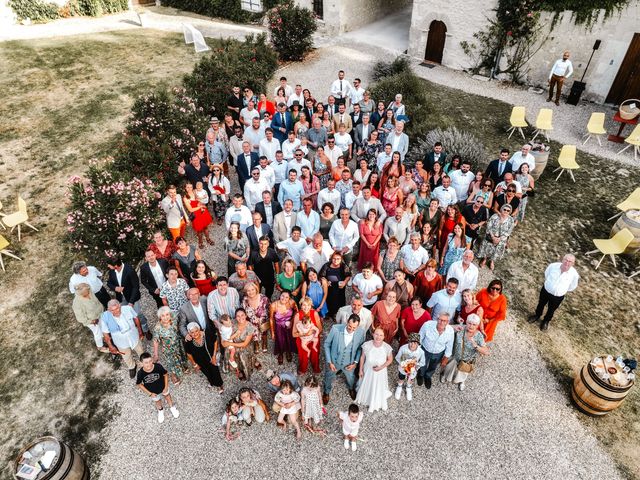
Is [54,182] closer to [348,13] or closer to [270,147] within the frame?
[270,147]

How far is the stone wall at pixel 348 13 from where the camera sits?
19984mm

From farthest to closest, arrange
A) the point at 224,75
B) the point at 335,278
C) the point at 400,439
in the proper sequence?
the point at 224,75 → the point at 335,278 → the point at 400,439

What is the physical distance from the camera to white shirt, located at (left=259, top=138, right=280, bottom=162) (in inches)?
384

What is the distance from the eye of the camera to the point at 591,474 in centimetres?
577

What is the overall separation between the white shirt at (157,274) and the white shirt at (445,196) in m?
5.56

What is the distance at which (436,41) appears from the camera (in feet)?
57.6

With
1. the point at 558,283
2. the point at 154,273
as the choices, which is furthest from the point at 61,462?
the point at 558,283

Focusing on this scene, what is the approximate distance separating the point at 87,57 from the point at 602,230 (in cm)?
2033

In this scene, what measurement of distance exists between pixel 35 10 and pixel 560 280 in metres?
26.5

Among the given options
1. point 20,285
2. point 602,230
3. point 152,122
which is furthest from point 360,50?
Result: point 20,285

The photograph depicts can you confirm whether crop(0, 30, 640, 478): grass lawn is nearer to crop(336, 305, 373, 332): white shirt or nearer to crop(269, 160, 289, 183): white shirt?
crop(336, 305, 373, 332): white shirt

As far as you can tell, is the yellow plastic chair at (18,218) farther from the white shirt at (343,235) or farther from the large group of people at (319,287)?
the white shirt at (343,235)

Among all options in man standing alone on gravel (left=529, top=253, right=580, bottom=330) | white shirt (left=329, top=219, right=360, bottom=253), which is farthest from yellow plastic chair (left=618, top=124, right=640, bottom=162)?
white shirt (left=329, top=219, right=360, bottom=253)

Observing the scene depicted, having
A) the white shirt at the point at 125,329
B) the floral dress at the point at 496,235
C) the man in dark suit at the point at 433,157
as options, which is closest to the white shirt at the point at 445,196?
the floral dress at the point at 496,235
